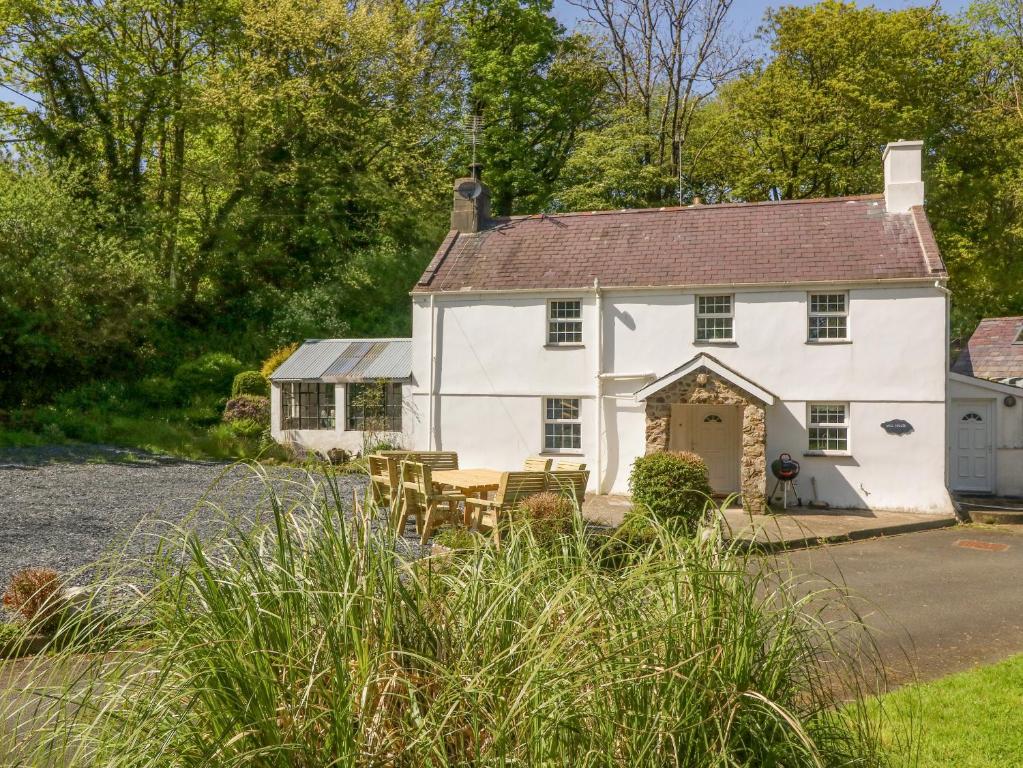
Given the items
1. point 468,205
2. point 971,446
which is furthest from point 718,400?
point 468,205

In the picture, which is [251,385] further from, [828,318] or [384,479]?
[828,318]

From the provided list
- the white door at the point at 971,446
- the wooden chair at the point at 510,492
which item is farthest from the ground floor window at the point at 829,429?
the wooden chair at the point at 510,492

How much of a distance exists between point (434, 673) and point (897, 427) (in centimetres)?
1672

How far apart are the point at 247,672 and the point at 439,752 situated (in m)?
0.72

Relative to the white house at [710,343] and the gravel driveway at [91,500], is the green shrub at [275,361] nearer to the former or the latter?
the gravel driveway at [91,500]

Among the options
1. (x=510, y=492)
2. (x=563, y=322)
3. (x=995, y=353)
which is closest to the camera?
(x=510, y=492)

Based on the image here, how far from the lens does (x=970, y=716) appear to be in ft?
20.5

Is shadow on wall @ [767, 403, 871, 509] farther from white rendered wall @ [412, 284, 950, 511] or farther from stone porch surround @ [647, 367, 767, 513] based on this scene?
stone porch surround @ [647, 367, 767, 513]

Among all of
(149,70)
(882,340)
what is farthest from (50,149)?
(882,340)

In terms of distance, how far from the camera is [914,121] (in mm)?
29641

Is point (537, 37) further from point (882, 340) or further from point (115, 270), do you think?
point (882, 340)

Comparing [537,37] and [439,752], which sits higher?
[537,37]

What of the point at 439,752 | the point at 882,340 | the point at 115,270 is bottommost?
the point at 439,752

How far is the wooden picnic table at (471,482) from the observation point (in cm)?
1261
